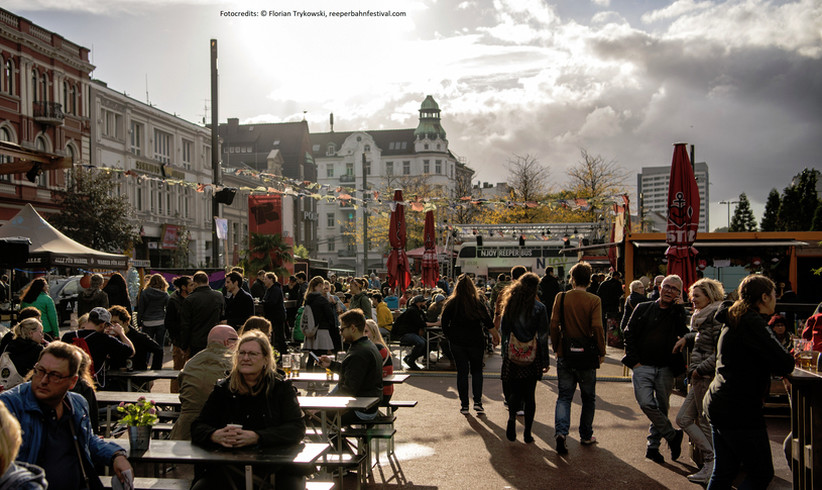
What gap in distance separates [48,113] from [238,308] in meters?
31.5

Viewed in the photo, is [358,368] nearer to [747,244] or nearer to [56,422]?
[56,422]

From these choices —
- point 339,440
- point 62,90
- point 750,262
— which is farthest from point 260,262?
point 339,440

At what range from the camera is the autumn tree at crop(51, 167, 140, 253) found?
3691 centimetres

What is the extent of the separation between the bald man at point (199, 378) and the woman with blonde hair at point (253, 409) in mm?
888

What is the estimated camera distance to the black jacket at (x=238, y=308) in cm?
1234

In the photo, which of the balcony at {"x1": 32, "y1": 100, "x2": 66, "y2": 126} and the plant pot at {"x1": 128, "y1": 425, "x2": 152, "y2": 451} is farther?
the balcony at {"x1": 32, "y1": 100, "x2": 66, "y2": 126}

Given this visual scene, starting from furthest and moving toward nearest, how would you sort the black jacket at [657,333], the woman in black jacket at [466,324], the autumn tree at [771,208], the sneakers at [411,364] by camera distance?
the autumn tree at [771,208], the sneakers at [411,364], the woman in black jacket at [466,324], the black jacket at [657,333]

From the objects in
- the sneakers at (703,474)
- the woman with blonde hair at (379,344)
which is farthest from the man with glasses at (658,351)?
the woman with blonde hair at (379,344)

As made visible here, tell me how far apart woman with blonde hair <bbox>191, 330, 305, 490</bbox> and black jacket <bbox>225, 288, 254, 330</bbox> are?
7.60 m

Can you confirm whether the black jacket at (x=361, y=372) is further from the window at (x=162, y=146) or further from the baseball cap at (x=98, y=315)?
the window at (x=162, y=146)

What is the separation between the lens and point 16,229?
58.6ft

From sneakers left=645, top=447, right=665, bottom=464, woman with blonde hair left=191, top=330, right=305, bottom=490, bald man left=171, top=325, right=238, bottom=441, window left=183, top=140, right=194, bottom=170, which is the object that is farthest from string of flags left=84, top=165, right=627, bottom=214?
window left=183, top=140, right=194, bottom=170

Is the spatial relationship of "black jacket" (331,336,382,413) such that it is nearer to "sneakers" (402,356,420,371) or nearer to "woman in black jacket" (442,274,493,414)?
"woman in black jacket" (442,274,493,414)

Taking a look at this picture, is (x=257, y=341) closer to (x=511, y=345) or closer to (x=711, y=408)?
(x=711, y=408)
